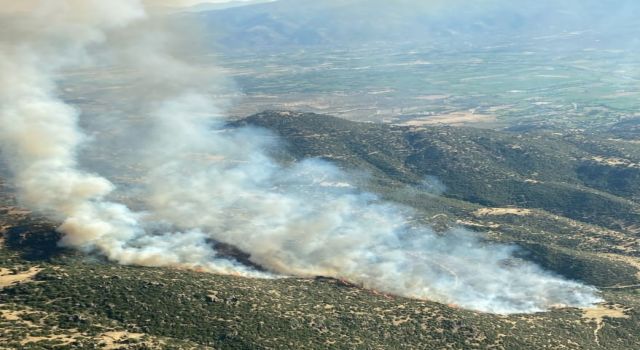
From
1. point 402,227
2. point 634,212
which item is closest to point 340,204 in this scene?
point 402,227

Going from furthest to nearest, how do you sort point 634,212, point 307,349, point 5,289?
point 634,212, point 5,289, point 307,349

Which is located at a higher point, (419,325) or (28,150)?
(28,150)

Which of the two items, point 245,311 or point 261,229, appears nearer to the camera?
point 245,311

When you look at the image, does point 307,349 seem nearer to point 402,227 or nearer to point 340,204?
point 402,227

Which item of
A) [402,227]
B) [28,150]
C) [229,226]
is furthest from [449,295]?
[28,150]

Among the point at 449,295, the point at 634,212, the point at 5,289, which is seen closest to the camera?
the point at 5,289

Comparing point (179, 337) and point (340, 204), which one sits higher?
point (179, 337)

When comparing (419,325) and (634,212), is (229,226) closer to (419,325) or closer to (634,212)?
(419,325)

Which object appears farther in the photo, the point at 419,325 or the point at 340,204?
the point at 340,204


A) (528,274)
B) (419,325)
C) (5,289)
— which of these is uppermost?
(5,289)
